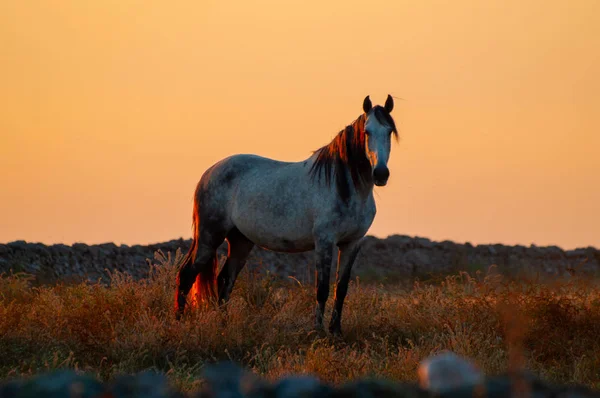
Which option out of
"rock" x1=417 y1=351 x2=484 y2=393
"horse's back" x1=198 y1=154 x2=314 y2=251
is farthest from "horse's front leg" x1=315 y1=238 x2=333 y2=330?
"rock" x1=417 y1=351 x2=484 y2=393

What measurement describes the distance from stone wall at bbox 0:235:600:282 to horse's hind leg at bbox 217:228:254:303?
207 inches

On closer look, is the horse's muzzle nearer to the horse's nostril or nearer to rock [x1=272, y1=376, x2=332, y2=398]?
the horse's nostril

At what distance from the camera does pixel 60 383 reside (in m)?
3.42

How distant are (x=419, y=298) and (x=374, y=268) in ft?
33.4

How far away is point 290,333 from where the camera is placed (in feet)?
30.4

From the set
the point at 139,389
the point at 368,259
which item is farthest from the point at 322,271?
the point at 368,259

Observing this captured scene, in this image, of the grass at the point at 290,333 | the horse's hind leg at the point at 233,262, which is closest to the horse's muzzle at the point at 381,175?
the grass at the point at 290,333

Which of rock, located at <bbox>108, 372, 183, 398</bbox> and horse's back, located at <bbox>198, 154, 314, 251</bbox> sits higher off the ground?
horse's back, located at <bbox>198, 154, 314, 251</bbox>

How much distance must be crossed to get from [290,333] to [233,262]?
6.29ft

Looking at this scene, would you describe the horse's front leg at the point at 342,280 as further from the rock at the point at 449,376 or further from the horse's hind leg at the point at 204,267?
the rock at the point at 449,376

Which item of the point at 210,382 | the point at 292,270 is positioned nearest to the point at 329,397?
the point at 210,382

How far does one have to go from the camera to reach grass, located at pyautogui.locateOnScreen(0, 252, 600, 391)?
7812 millimetres

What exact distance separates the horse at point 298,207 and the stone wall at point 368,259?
17.4 ft

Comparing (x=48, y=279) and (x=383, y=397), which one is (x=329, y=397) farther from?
(x=48, y=279)
